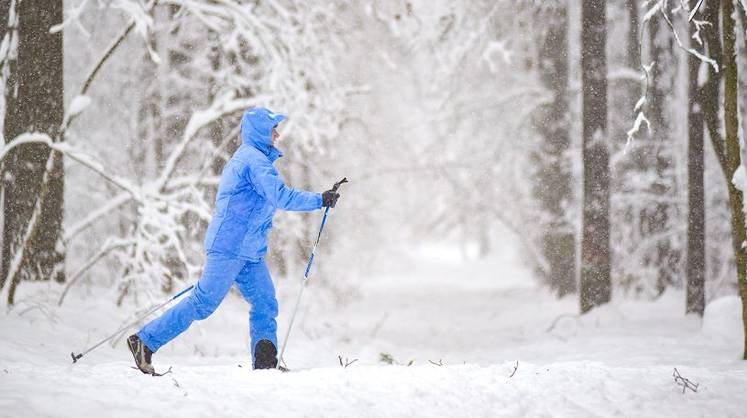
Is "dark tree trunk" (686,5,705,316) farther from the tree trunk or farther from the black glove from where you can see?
the black glove

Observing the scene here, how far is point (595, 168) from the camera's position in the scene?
10.1 m

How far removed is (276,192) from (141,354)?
1.49 meters

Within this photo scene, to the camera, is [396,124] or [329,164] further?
[396,124]

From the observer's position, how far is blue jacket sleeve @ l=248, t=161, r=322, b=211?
15.8ft

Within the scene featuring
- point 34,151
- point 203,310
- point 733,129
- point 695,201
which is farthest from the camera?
point 695,201

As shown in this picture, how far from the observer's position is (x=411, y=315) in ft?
45.9

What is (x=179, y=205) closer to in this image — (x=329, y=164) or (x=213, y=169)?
(x=213, y=169)

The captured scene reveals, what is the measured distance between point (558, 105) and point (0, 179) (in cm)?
1033

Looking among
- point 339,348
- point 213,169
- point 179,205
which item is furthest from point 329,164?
point 179,205

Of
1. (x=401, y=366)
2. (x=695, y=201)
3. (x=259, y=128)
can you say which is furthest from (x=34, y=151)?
(x=695, y=201)

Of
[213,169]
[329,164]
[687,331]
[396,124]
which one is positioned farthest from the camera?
[396,124]

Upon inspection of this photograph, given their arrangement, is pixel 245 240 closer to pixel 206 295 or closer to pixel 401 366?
pixel 206 295

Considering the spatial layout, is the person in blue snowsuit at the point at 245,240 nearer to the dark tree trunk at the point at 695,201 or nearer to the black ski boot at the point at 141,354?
the black ski boot at the point at 141,354

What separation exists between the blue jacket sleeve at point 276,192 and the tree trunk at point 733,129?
398 cm
